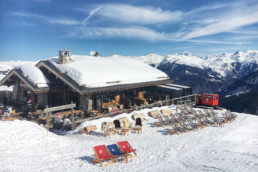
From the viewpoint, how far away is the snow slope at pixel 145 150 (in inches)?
352

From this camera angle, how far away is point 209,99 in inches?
914

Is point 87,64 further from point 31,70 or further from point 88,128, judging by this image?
point 88,128

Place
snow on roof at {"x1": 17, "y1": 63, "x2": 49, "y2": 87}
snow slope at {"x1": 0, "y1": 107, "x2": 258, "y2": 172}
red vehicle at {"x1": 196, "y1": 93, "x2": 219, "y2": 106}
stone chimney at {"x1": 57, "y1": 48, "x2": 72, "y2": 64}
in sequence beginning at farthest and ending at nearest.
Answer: stone chimney at {"x1": 57, "y1": 48, "x2": 72, "y2": 64} < red vehicle at {"x1": 196, "y1": 93, "x2": 219, "y2": 106} < snow on roof at {"x1": 17, "y1": 63, "x2": 49, "y2": 87} < snow slope at {"x1": 0, "y1": 107, "x2": 258, "y2": 172}

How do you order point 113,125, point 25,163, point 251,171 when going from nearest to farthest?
point 251,171
point 25,163
point 113,125

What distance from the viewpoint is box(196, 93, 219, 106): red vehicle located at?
22.7 metres

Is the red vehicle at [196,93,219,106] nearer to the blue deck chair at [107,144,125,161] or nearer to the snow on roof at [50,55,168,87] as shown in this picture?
the snow on roof at [50,55,168,87]

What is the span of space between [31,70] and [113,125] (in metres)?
12.9

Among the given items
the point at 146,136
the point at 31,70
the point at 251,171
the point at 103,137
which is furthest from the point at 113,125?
the point at 31,70

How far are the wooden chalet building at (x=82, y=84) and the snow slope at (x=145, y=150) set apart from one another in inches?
221

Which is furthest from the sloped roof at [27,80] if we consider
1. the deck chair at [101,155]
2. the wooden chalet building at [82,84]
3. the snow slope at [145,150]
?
the deck chair at [101,155]

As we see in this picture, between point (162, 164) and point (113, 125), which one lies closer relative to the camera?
point (162, 164)

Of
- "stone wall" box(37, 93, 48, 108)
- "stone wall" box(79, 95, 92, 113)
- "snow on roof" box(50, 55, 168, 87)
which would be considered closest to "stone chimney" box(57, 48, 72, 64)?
"snow on roof" box(50, 55, 168, 87)

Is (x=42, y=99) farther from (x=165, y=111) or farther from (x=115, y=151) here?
(x=115, y=151)

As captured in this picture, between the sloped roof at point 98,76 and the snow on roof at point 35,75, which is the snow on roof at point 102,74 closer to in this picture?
the sloped roof at point 98,76
